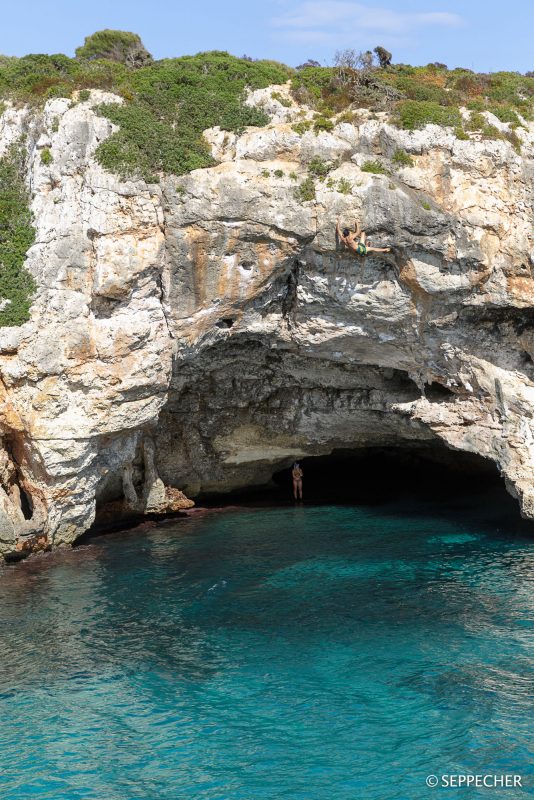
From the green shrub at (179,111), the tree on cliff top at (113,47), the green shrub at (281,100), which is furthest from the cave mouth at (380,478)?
the tree on cliff top at (113,47)

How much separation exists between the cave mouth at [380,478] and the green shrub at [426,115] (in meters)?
14.8

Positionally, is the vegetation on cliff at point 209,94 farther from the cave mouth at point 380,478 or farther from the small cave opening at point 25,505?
the cave mouth at point 380,478

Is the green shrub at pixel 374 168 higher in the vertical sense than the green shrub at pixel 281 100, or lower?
lower

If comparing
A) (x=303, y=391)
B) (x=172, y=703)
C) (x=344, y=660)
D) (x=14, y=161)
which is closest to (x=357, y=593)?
(x=344, y=660)

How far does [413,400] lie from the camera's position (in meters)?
27.8

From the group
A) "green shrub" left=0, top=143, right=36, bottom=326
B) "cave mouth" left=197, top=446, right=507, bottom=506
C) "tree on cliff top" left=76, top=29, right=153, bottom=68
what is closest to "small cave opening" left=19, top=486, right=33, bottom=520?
"green shrub" left=0, top=143, right=36, bottom=326

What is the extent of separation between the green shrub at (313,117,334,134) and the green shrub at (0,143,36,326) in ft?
32.6

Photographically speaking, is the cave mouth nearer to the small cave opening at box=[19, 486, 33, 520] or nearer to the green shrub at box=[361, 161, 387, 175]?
the small cave opening at box=[19, 486, 33, 520]

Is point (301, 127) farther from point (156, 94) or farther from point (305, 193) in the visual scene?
point (156, 94)

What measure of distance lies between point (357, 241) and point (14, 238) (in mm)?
11080

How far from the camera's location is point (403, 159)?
2358cm

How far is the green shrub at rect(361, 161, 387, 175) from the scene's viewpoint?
23391mm

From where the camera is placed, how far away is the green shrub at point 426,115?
23859 millimetres

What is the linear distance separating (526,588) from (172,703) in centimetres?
1057
